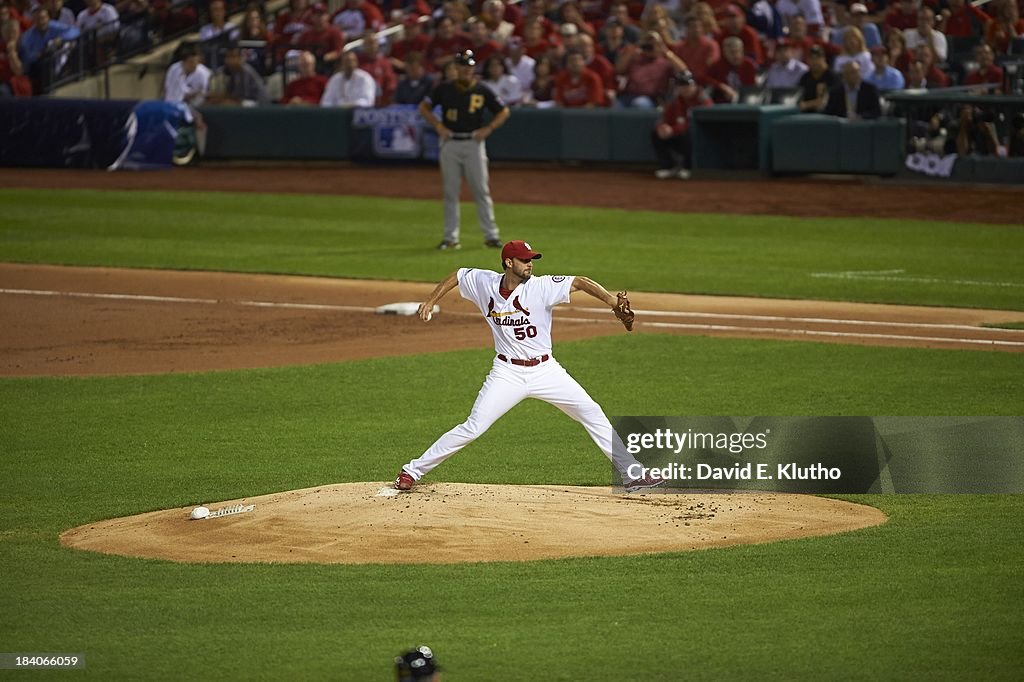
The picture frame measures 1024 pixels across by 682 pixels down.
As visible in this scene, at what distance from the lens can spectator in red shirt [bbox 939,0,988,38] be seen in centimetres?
2677

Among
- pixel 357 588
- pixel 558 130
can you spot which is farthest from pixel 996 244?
pixel 357 588

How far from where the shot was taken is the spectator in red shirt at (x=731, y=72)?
26.6 meters

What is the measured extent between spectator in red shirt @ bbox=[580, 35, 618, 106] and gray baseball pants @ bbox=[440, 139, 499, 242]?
8108mm

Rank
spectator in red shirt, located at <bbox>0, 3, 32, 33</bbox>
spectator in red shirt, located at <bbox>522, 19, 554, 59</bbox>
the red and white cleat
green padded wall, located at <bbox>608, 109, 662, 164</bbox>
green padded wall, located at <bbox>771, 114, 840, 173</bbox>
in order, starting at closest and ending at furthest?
1. the red and white cleat
2. green padded wall, located at <bbox>771, 114, 840, 173</bbox>
3. green padded wall, located at <bbox>608, 109, 662, 164</bbox>
4. spectator in red shirt, located at <bbox>522, 19, 554, 59</bbox>
5. spectator in red shirt, located at <bbox>0, 3, 32, 33</bbox>

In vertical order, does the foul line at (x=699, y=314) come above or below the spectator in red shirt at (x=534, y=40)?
below

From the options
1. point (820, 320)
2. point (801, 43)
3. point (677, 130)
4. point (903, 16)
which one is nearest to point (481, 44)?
point (677, 130)

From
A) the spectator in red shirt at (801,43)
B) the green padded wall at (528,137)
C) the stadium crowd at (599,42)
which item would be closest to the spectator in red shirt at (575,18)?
the stadium crowd at (599,42)

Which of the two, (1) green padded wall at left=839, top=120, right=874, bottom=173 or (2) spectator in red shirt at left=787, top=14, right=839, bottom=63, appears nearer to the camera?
(1) green padded wall at left=839, top=120, right=874, bottom=173

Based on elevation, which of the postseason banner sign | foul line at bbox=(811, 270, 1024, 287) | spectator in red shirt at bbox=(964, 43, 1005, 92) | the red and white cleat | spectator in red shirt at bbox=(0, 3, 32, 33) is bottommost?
foul line at bbox=(811, 270, 1024, 287)

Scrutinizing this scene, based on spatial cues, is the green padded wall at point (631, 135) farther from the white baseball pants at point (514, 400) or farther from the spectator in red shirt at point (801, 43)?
the white baseball pants at point (514, 400)

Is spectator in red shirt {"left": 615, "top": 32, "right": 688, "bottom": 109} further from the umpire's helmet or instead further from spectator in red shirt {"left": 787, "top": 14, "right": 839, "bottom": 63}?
the umpire's helmet

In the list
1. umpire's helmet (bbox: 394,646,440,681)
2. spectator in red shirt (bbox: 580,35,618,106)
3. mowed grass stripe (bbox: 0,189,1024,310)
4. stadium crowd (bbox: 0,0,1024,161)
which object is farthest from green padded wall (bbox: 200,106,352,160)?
umpire's helmet (bbox: 394,646,440,681)

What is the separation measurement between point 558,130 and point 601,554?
2062 centimetres

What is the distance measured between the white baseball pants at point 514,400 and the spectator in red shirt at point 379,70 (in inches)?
835
